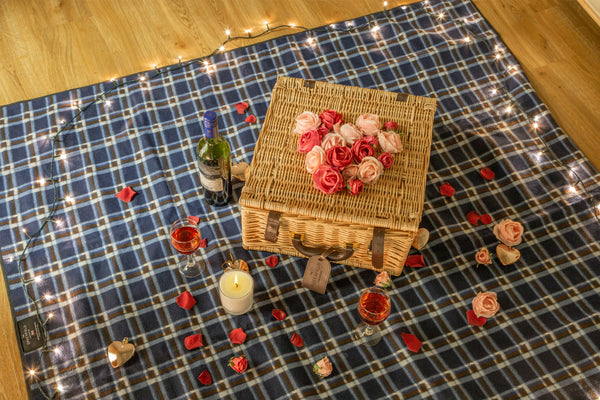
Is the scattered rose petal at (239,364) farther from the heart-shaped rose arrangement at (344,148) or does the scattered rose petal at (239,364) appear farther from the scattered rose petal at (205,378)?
the heart-shaped rose arrangement at (344,148)

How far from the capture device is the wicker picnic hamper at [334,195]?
4.63ft

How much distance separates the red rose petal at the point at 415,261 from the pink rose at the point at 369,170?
1.14 ft

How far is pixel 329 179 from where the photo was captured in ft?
4.58

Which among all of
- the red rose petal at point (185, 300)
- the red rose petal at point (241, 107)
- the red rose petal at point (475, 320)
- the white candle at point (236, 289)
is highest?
the red rose petal at point (241, 107)

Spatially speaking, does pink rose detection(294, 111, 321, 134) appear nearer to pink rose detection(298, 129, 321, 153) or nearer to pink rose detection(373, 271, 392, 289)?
pink rose detection(298, 129, 321, 153)

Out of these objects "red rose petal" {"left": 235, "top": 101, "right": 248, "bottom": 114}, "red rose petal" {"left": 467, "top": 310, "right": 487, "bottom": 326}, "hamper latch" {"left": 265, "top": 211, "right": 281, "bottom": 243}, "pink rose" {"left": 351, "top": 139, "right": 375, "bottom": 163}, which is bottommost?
"red rose petal" {"left": 467, "top": 310, "right": 487, "bottom": 326}

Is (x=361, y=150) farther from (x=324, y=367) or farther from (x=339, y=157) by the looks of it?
(x=324, y=367)

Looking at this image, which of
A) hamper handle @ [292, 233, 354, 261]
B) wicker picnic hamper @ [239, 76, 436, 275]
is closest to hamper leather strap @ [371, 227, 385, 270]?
wicker picnic hamper @ [239, 76, 436, 275]

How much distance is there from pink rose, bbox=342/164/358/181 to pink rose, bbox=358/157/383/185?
19mm

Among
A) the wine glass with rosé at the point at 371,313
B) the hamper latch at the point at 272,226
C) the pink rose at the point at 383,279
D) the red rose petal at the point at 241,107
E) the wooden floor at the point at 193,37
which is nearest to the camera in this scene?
the wine glass with rosé at the point at 371,313

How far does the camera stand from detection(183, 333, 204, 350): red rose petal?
58.0 inches

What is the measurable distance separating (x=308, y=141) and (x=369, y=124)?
19cm

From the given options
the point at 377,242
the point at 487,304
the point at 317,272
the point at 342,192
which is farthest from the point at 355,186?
the point at 487,304

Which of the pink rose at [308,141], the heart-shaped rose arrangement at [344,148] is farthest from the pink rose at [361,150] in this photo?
the pink rose at [308,141]
